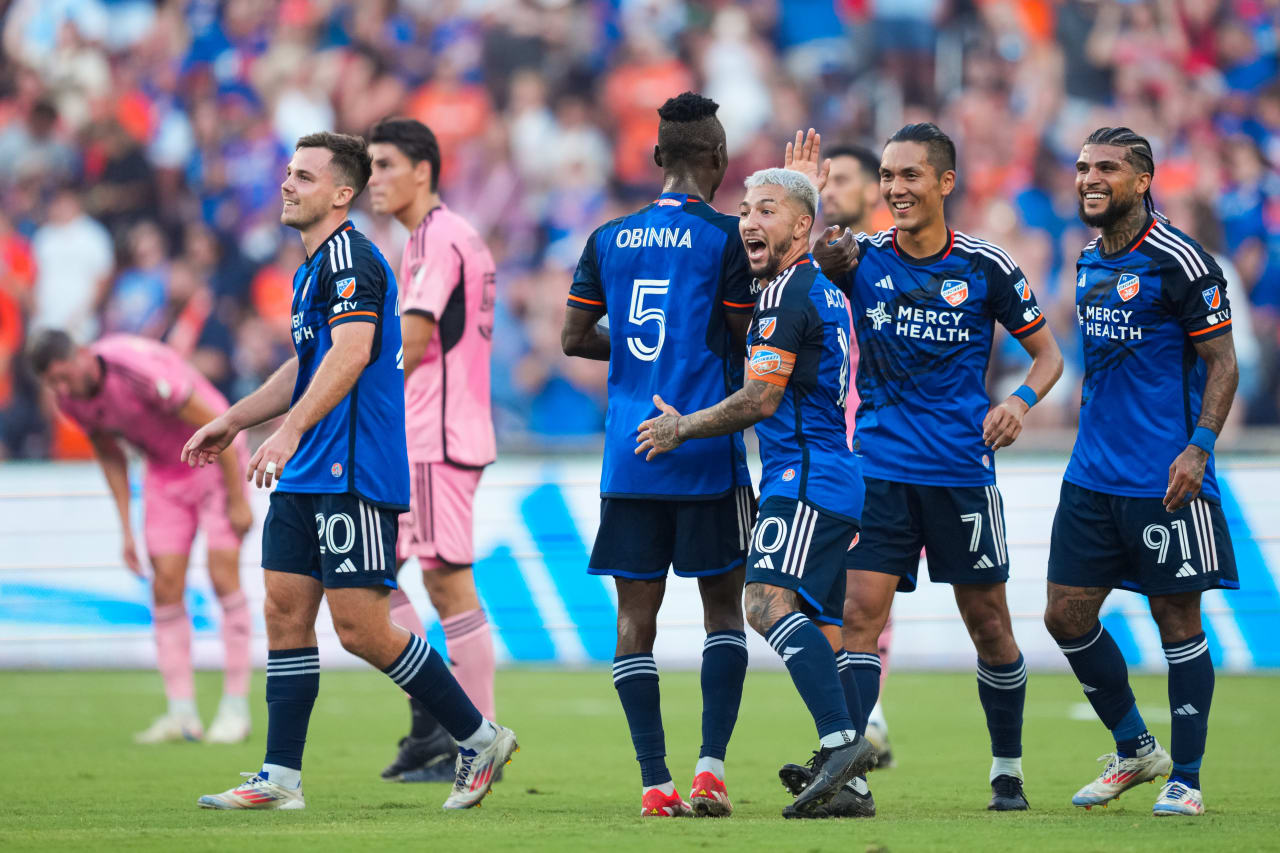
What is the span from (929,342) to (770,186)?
0.97 metres

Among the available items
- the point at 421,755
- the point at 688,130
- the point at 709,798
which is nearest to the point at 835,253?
the point at 688,130

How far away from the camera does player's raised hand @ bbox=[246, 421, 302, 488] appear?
224 inches

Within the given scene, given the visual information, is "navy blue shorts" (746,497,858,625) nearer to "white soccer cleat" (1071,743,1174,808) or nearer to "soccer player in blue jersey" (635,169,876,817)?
"soccer player in blue jersey" (635,169,876,817)

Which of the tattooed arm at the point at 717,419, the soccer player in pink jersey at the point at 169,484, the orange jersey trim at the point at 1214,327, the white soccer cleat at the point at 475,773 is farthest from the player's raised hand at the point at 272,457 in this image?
the soccer player in pink jersey at the point at 169,484

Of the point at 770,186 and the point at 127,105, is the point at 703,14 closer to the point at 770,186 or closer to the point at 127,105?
the point at 127,105

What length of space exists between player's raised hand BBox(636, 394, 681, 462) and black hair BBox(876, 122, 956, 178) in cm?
154

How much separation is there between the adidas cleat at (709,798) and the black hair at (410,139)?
3510 mm

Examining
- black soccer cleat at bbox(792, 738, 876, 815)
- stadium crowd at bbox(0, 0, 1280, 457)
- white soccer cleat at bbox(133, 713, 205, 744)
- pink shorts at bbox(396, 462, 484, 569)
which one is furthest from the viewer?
stadium crowd at bbox(0, 0, 1280, 457)

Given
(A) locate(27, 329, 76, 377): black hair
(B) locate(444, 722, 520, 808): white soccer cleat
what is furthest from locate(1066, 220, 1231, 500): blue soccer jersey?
(A) locate(27, 329, 76, 377): black hair

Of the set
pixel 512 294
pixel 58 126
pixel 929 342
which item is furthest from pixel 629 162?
pixel 929 342

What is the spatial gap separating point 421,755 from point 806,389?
301cm

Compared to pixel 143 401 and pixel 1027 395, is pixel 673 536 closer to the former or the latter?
pixel 1027 395

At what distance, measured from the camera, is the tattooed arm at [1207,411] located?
6.02m

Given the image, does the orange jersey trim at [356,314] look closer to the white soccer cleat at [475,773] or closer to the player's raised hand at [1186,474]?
the white soccer cleat at [475,773]
